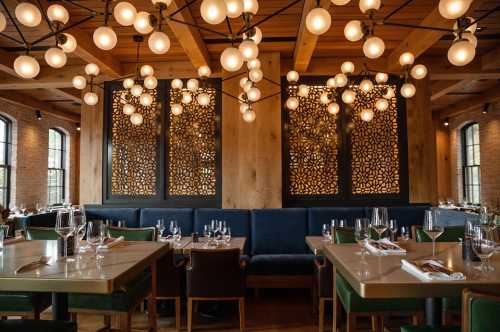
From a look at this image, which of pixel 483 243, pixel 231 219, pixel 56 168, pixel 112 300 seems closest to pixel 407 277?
pixel 483 243

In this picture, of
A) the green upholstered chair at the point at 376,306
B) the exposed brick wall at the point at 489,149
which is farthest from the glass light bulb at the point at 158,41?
the exposed brick wall at the point at 489,149

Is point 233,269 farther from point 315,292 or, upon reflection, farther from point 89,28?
point 89,28

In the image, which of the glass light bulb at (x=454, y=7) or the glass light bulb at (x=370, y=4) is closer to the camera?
the glass light bulb at (x=454, y=7)

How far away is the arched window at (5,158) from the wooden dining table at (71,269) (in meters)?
7.07

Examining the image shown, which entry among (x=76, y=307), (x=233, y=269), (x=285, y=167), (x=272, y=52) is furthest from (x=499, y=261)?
(x=272, y=52)

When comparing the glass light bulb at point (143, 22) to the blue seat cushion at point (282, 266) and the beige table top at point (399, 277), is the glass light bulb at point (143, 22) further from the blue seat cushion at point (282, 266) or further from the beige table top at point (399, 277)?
the blue seat cushion at point (282, 266)

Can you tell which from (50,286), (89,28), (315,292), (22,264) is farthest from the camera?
(89,28)

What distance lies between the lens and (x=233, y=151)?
5.46 m

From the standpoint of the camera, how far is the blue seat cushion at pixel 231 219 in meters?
5.09

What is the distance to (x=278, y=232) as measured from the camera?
16.6ft

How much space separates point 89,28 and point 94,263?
3.74 metres

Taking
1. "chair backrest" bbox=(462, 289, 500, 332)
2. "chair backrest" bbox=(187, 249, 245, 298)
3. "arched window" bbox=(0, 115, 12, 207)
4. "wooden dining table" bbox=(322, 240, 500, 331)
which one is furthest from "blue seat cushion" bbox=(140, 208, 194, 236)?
"arched window" bbox=(0, 115, 12, 207)

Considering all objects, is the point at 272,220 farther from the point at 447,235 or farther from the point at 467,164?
the point at 467,164

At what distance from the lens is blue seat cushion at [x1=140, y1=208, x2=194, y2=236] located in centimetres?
514
